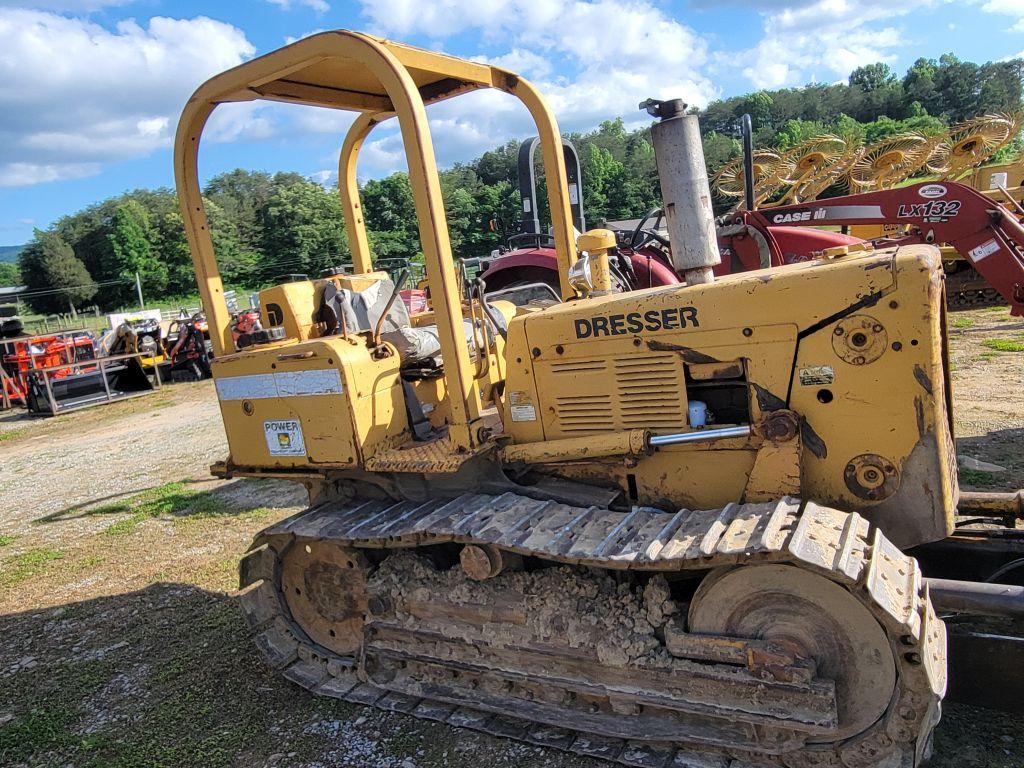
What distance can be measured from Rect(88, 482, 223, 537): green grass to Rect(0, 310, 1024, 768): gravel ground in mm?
31

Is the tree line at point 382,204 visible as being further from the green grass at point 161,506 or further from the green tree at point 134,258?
the green grass at point 161,506

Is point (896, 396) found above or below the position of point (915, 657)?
above

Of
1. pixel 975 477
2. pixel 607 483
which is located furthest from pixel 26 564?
pixel 975 477

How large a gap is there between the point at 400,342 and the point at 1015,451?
17.7 feet

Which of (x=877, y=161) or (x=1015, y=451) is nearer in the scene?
(x=1015, y=451)

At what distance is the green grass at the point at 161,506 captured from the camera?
24.4ft

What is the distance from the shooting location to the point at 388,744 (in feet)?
11.7

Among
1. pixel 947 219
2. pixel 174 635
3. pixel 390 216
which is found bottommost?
pixel 174 635

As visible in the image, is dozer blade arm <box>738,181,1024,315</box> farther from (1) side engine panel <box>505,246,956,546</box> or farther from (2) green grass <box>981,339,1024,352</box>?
(1) side engine panel <box>505,246,956,546</box>

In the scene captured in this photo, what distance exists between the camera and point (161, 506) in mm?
7910

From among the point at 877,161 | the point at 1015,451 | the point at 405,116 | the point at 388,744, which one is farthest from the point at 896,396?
the point at 877,161

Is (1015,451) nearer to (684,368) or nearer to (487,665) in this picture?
(684,368)

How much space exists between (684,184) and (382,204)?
42.4 metres

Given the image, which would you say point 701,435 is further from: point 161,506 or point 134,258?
point 134,258
